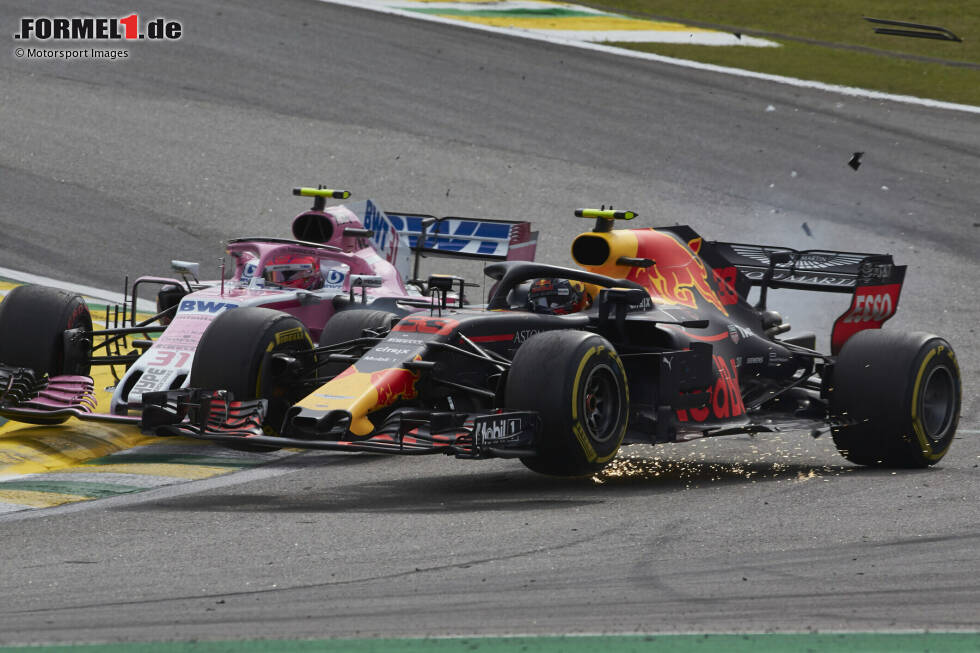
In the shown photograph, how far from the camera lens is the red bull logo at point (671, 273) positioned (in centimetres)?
1114

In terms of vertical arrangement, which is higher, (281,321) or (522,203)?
(522,203)

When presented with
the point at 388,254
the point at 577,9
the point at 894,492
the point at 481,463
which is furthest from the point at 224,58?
the point at 894,492

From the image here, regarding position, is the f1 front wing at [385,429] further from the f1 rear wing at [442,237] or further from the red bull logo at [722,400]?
the f1 rear wing at [442,237]

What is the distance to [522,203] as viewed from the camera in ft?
77.0

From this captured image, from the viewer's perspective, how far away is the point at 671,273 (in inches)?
444

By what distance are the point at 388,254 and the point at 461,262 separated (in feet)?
20.8

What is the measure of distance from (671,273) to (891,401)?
1.81m

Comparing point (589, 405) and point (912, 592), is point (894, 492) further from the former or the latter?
point (912, 592)

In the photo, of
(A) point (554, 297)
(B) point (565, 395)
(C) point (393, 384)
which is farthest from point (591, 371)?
(A) point (554, 297)

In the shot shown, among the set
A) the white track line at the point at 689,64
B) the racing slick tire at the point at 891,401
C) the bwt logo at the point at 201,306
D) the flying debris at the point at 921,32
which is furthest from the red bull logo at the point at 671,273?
the flying debris at the point at 921,32

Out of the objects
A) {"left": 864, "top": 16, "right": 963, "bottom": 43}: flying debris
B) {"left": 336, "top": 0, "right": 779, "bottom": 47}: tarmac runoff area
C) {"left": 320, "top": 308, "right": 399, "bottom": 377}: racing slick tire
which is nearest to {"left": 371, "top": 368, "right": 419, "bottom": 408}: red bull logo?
{"left": 320, "top": 308, "right": 399, "bottom": 377}: racing slick tire

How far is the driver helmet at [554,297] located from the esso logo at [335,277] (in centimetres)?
387

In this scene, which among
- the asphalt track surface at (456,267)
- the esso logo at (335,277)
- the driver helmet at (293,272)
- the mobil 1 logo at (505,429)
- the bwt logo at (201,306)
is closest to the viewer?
the asphalt track surface at (456,267)

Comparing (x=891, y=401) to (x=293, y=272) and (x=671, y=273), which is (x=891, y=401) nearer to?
(x=671, y=273)
